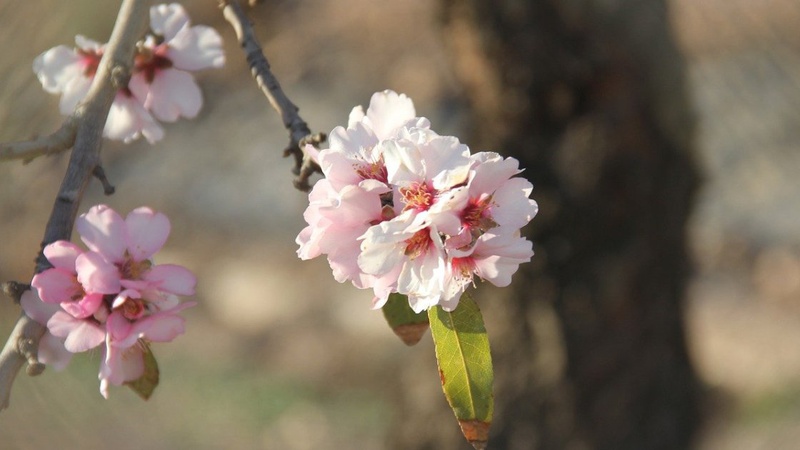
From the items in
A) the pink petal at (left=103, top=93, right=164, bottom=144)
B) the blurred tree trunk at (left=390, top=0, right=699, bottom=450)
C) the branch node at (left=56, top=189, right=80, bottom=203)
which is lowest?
the branch node at (left=56, top=189, right=80, bottom=203)

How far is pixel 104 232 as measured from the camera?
2.05ft

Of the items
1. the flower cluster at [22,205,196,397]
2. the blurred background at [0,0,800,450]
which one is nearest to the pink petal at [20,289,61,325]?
the flower cluster at [22,205,196,397]

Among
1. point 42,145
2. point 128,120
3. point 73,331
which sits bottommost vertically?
point 73,331

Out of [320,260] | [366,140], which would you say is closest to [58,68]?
[366,140]

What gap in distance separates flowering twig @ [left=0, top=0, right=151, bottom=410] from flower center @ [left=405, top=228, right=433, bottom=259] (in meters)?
0.22

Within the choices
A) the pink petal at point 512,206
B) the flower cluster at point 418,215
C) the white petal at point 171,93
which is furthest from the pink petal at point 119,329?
the white petal at point 171,93

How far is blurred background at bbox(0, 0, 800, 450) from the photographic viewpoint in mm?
2752

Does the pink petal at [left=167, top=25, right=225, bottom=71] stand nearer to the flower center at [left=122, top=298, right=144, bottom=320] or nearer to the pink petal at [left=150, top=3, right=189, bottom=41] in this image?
the pink petal at [left=150, top=3, right=189, bottom=41]

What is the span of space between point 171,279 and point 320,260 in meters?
2.76

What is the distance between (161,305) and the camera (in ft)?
2.03

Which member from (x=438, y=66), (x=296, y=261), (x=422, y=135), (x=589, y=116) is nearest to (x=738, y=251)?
(x=438, y=66)

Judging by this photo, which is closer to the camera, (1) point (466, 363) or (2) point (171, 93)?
(1) point (466, 363)

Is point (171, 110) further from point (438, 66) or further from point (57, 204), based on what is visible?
point (438, 66)

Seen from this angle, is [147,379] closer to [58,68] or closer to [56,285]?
[56,285]
